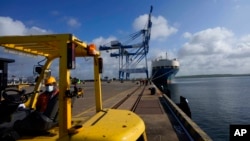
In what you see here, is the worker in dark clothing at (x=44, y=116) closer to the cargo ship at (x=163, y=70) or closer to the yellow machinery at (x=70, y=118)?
the yellow machinery at (x=70, y=118)

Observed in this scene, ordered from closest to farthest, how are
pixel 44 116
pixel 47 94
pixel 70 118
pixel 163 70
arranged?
pixel 70 118, pixel 44 116, pixel 47 94, pixel 163 70

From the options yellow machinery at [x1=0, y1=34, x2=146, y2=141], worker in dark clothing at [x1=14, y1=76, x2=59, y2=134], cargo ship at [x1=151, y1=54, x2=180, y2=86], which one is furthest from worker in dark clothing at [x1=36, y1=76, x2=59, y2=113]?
cargo ship at [x1=151, y1=54, x2=180, y2=86]

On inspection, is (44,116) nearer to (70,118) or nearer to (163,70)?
(70,118)

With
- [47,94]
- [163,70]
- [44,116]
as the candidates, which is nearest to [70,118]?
[44,116]

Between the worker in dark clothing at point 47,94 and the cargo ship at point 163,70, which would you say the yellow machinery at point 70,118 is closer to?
the worker in dark clothing at point 47,94

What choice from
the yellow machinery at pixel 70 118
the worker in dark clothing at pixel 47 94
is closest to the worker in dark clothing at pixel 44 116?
the worker in dark clothing at pixel 47 94

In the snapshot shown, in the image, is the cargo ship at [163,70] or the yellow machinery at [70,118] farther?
the cargo ship at [163,70]

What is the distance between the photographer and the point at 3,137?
363cm

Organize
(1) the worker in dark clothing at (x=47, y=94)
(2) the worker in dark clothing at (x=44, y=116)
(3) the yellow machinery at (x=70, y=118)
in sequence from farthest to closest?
1. (1) the worker in dark clothing at (x=47, y=94)
2. (2) the worker in dark clothing at (x=44, y=116)
3. (3) the yellow machinery at (x=70, y=118)

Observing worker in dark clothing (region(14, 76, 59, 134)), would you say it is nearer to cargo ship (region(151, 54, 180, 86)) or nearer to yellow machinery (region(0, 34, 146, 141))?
yellow machinery (region(0, 34, 146, 141))

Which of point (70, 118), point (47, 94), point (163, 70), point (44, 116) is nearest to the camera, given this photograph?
point (70, 118)

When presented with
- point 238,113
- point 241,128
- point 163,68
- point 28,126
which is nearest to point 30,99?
point 28,126

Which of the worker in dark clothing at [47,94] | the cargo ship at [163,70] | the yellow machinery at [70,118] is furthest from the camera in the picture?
the cargo ship at [163,70]

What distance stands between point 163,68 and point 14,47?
87.3 meters
